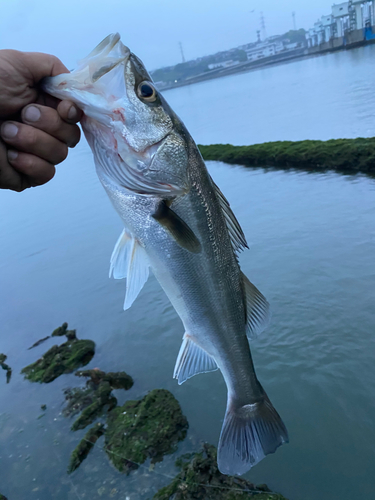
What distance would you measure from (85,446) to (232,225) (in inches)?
158

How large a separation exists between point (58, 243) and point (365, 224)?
10245mm

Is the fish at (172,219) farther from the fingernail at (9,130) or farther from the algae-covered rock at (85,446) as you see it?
the algae-covered rock at (85,446)

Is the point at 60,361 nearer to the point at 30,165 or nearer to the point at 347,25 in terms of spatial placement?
the point at 30,165

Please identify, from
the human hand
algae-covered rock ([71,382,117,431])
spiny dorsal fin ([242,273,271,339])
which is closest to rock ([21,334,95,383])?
algae-covered rock ([71,382,117,431])

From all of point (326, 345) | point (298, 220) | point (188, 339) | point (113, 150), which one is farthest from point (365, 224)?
point (113, 150)

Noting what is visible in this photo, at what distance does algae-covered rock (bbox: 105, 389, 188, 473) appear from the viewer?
456 cm

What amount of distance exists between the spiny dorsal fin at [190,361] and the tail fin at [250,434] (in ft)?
1.29

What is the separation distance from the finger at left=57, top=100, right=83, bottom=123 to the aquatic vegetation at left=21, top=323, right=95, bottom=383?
5745 millimetres

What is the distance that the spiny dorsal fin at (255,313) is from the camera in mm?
2510

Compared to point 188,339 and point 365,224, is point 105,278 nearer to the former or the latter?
point 365,224

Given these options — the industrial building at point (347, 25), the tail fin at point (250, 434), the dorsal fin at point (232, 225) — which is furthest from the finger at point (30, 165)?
the industrial building at point (347, 25)

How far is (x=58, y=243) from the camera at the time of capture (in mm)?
14039

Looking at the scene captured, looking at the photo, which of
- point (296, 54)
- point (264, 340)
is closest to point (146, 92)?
point (264, 340)

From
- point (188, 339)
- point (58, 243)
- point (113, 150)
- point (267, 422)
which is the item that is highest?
point (113, 150)
